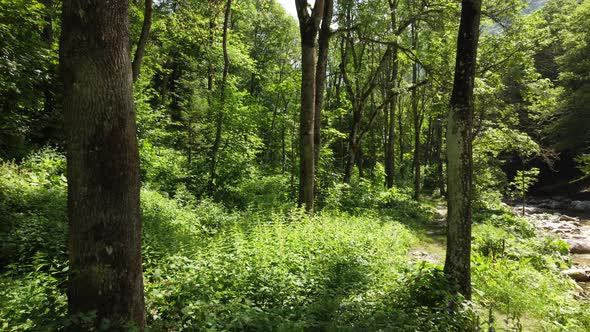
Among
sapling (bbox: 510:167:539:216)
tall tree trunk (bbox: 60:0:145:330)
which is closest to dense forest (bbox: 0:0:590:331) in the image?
tall tree trunk (bbox: 60:0:145:330)

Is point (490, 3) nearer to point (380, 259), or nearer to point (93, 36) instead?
point (380, 259)

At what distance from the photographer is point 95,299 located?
295cm

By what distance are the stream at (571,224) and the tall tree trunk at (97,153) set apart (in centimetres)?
939

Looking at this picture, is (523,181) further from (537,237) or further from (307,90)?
(307,90)

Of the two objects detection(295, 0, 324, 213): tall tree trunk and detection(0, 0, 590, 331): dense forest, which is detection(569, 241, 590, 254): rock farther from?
detection(295, 0, 324, 213): tall tree trunk

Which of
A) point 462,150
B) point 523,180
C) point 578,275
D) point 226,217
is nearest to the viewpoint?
point 462,150

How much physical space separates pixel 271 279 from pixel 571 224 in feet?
63.7

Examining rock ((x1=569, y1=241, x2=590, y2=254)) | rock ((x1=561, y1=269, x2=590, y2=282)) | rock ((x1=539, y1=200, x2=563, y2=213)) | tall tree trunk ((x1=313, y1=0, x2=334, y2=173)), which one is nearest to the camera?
rock ((x1=561, y1=269, x2=590, y2=282))

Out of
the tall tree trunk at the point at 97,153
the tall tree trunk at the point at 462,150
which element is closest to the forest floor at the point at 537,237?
the tall tree trunk at the point at 462,150

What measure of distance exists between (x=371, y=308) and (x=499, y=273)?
12.0ft

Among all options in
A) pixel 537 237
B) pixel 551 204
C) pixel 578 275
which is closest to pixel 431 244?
pixel 537 237

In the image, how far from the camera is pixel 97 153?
2871 mm

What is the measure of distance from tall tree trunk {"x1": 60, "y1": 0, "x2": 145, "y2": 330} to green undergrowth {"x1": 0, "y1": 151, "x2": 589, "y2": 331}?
1.35 feet

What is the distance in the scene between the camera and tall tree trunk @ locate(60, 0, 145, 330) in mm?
2838
